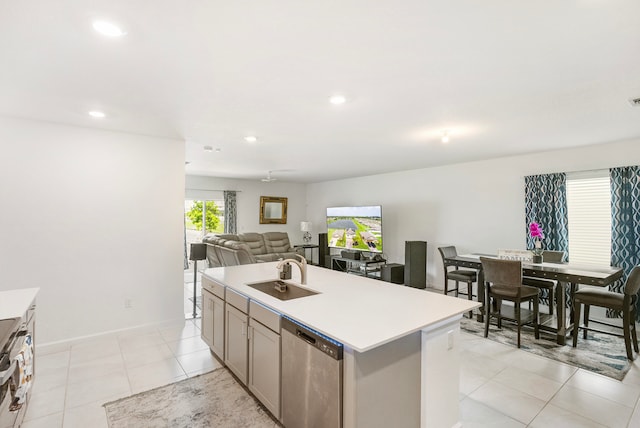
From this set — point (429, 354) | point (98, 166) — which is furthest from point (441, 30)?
point (98, 166)

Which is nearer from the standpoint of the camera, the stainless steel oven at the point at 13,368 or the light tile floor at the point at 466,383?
the stainless steel oven at the point at 13,368

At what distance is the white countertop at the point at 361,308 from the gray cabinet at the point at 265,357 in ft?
0.36

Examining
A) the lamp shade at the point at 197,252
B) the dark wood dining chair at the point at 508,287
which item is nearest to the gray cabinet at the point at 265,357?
the lamp shade at the point at 197,252

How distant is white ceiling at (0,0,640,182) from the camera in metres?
1.53

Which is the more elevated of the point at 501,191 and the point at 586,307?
the point at 501,191

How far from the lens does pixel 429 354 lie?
183cm

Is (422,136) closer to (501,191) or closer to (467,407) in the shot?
(501,191)

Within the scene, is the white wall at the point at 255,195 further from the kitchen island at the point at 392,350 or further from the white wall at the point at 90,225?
the kitchen island at the point at 392,350

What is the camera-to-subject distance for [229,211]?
8.33 metres

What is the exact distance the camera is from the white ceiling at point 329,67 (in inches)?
60.1

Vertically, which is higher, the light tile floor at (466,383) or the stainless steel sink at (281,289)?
the stainless steel sink at (281,289)

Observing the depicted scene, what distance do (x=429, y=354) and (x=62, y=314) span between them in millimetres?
3798

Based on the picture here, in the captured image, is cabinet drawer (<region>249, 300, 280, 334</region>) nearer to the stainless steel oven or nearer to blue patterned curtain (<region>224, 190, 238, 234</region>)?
the stainless steel oven

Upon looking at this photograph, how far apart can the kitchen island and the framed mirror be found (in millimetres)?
6700
